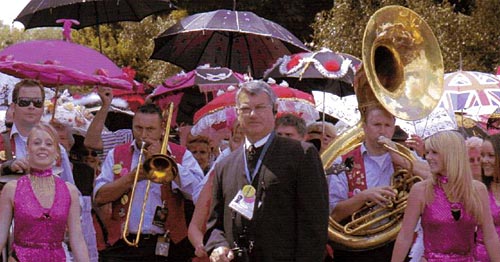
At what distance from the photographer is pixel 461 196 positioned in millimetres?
7285

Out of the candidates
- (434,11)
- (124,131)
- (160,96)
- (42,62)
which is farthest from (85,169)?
(434,11)

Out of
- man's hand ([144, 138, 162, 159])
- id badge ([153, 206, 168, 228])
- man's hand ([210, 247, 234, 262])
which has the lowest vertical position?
id badge ([153, 206, 168, 228])

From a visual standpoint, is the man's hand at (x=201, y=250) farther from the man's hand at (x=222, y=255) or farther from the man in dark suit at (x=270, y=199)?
the man's hand at (x=222, y=255)

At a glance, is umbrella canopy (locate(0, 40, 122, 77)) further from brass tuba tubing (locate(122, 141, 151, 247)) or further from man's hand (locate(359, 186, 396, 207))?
man's hand (locate(359, 186, 396, 207))

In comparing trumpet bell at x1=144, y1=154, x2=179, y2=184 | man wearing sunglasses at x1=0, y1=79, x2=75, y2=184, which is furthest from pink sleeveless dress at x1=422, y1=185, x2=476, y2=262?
man wearing sunglasses at x1=0, y1=79, x2=75, y2=184

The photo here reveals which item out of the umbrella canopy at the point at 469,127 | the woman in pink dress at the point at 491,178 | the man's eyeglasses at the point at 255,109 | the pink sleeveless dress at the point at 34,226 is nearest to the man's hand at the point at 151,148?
the pink sleeveless dress at the point at 34,226

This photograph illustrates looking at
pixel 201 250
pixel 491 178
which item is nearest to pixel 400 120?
pixel 491 178

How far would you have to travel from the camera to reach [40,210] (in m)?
7.33

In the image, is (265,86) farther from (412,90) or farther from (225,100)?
(225,100)

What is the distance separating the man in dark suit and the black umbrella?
191 inches

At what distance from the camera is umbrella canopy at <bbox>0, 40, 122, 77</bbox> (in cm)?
976

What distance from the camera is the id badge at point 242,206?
22.5 feet

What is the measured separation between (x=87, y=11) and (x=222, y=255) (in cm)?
599

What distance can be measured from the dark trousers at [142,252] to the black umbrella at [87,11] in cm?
342
